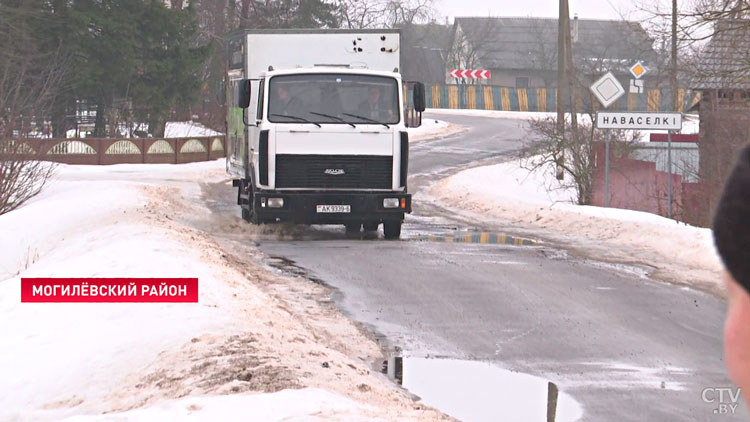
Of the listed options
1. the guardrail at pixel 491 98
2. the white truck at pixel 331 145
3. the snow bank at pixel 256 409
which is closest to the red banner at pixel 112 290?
the snow bank at pixel 256 409

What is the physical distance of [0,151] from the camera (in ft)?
75.4

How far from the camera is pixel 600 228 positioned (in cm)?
2017

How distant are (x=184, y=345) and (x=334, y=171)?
34.9 ft

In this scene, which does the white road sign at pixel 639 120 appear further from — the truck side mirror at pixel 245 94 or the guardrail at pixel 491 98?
the guardrail at pixel 491 98

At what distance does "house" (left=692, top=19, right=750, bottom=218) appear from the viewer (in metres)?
19.2

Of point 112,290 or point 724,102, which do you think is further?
point 724,102

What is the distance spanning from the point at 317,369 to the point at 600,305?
16.1ft

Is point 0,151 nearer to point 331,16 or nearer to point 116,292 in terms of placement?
point 116,292

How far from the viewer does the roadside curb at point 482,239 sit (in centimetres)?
1872

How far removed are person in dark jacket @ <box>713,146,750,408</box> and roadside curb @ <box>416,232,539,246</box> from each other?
16.8 m

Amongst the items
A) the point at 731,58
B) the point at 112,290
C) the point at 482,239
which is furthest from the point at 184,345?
the point at 731,58

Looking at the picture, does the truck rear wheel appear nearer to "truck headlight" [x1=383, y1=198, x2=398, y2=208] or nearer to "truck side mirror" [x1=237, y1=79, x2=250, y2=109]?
"truck headlight" [x1=383, y1=198, x2=398, y2=208]

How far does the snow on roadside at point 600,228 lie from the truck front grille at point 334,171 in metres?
2.97

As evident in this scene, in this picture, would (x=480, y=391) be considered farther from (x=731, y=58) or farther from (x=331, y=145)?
(x=731, y=58)
